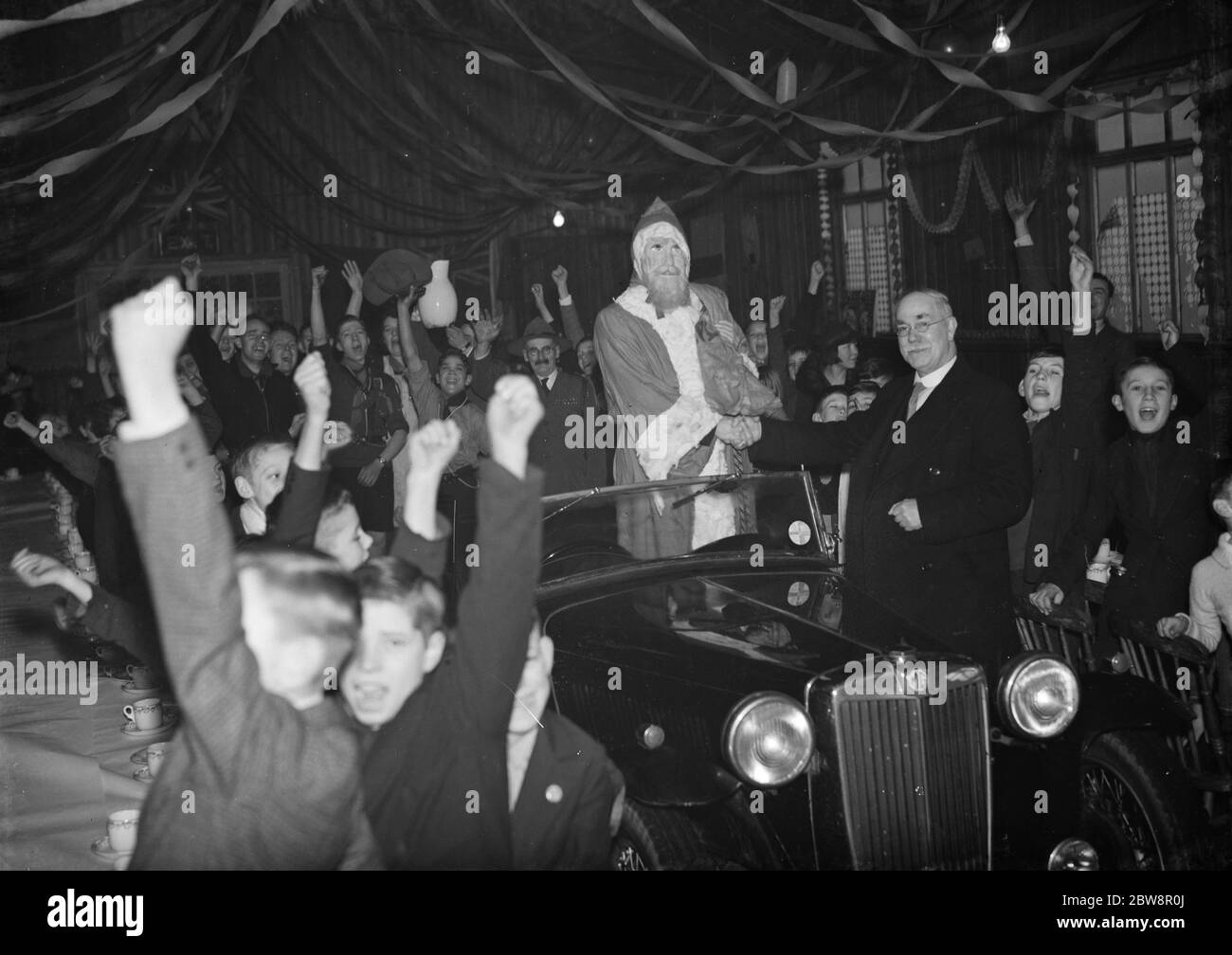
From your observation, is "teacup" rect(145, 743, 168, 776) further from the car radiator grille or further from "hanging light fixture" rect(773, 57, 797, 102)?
"hanging light fixture" rect(773, 57, 797, 102)

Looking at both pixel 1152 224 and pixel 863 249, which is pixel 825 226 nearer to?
pixel 863 249

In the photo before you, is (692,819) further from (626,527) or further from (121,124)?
(121,124)

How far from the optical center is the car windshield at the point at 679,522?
3500 millimetres

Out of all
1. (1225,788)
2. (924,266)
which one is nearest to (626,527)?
(1225,788)

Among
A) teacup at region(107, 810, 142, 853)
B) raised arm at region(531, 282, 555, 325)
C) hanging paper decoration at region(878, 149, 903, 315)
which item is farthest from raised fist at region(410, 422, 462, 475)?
hanging paper decoration at region(878, 149, 903, 315)

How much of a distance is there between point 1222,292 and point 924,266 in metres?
1.78

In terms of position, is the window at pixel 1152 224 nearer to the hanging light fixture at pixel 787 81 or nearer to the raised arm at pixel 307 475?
the hanging light fixture at pixel 787 81

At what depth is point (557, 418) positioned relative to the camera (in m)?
3.89

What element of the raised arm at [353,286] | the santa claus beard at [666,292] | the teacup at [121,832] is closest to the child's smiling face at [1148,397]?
the santa claus beard at [666,292]

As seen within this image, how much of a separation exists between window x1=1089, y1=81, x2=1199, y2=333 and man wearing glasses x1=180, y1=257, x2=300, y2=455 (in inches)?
131

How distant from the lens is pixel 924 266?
241 inches

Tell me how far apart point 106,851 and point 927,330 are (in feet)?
9.58

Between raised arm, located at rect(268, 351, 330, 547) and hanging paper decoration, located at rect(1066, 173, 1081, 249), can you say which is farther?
hanging paper decoration, located at rect(1066, 173, 1081, 249)

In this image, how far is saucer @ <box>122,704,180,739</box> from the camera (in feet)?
10.9
